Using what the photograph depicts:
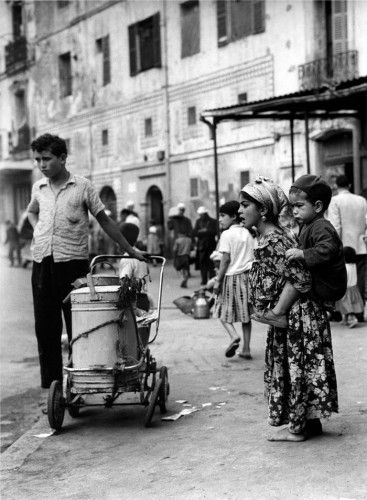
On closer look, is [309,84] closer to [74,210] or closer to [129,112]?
[129,112]

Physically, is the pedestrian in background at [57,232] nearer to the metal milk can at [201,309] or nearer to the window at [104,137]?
the metal milk can at [201,309]

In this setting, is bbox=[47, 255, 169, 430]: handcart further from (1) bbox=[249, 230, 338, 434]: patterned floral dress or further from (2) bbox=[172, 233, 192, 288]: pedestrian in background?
(2) bbox=[172, 233, 192, 288]: pedestrian in background

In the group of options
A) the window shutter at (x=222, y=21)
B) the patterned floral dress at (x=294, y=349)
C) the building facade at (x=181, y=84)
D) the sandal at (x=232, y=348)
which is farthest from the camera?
the window shutter at (x=222, y=21)

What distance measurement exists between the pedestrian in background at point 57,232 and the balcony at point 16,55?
1196 inches

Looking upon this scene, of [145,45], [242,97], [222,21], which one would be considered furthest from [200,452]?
[145,45]

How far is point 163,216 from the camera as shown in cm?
2761

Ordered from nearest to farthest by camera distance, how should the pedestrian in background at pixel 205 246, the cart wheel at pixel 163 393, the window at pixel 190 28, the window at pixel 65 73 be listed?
1. the cart wheel at pixel 163 393
2. the pedestrian in background at pixel 205 246
3. the window at pixel 190 28
4. the window at pixel 65 73

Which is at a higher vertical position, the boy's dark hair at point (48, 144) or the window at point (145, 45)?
the window at point (145, 45)

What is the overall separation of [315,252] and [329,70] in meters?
16.1

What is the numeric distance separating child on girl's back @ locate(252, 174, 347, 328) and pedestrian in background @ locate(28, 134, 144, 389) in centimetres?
180

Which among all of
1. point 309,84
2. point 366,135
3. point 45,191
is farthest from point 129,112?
point 45,191

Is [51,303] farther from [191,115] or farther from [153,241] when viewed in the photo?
[191,115]

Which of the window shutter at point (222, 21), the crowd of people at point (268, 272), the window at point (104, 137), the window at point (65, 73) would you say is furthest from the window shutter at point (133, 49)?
the crowd of people at point (268, 272)

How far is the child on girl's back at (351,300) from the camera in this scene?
9.87 meters
